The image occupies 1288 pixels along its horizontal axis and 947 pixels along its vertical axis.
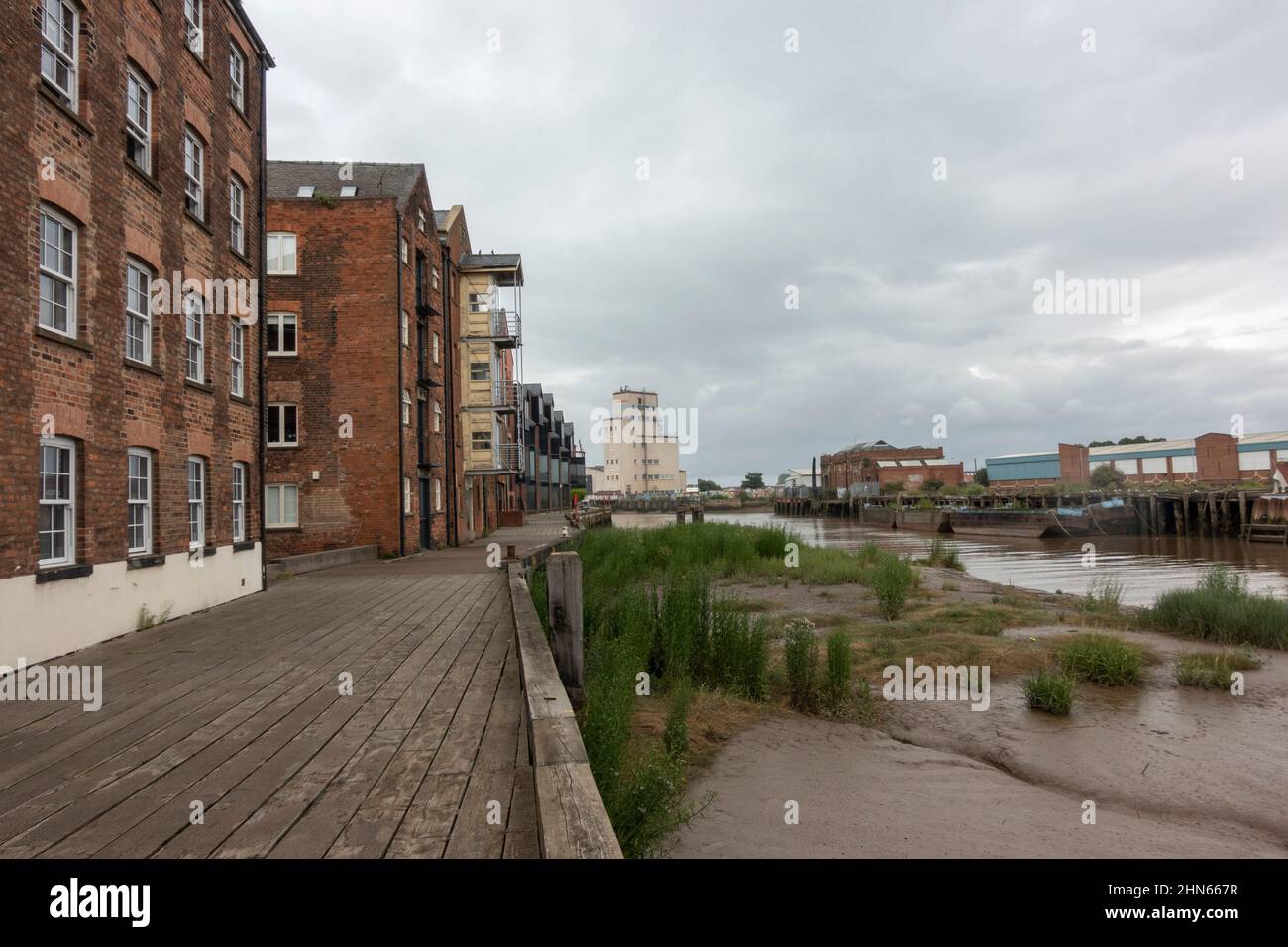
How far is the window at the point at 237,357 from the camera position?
13227 mm

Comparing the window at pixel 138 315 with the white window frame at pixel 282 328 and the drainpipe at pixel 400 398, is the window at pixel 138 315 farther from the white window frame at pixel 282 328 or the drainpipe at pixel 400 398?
the white window frame at pixel 282 328

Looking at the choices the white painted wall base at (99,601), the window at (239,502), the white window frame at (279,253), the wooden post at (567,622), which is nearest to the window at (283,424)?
the white window frame at (279,253)

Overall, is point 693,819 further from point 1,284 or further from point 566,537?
point 566,537

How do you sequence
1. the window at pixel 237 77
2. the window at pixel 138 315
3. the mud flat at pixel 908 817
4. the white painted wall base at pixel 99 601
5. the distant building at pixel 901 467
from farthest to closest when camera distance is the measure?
the distant building at pixel 901 467 → the window at pixel 237 77 → the window at pixel 138 315 → the white painted wall base at pixel 99 601 → the mud flat at pixel 908 817

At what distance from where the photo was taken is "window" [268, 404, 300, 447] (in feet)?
75.5

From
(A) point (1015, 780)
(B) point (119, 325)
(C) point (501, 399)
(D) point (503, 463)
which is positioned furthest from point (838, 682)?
(D) point (503, 463)

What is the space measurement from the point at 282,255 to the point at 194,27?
11911mm

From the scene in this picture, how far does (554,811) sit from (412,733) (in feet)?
7.06

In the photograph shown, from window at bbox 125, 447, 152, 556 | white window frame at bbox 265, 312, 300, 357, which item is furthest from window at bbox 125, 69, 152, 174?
white window frame at bbox 265, 312, 300, 357

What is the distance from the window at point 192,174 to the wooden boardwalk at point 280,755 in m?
6.77

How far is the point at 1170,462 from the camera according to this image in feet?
265

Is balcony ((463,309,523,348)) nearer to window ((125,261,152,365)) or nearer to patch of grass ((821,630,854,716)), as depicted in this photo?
window ((125,261,152,365))
